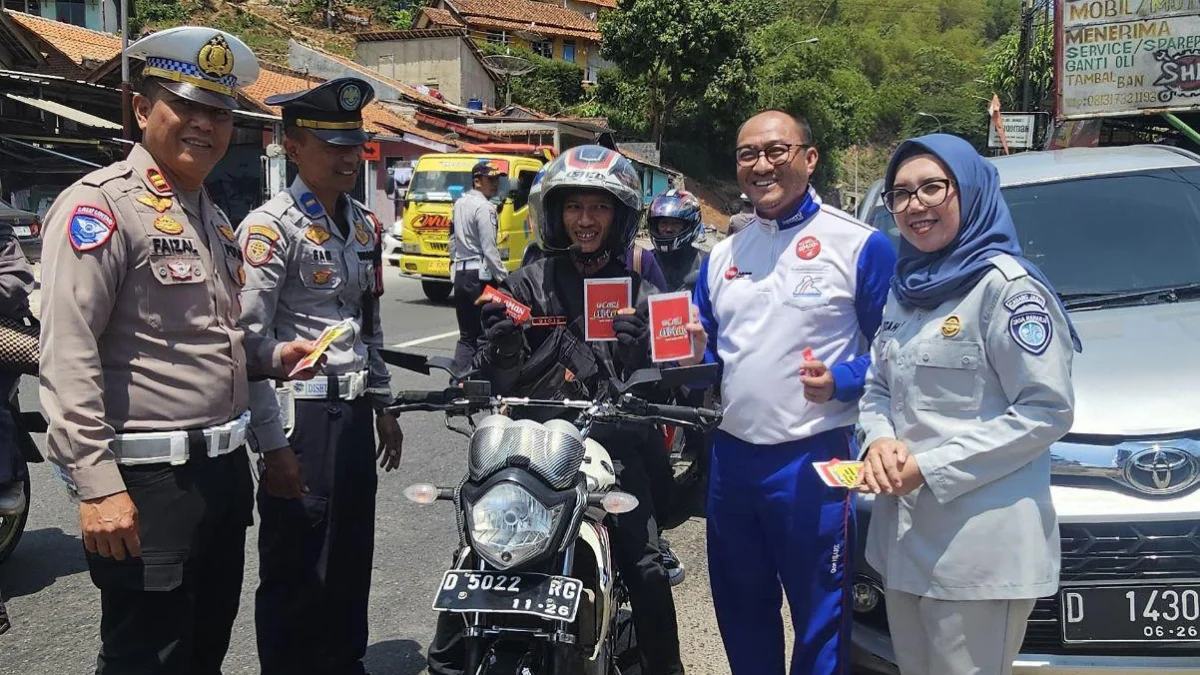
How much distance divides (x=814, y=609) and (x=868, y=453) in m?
0.69

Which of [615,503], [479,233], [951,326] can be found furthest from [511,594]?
[479,233]

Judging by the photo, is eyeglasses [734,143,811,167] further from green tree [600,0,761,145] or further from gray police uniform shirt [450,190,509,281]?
green tree [600,0,761,145]

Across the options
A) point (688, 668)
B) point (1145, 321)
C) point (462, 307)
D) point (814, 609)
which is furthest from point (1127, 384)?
point (462, 307)

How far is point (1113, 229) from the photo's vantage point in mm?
3965

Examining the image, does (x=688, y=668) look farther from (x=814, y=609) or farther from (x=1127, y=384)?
(x=1127, y=384)

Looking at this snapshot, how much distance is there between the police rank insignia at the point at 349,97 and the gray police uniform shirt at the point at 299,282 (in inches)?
12.5

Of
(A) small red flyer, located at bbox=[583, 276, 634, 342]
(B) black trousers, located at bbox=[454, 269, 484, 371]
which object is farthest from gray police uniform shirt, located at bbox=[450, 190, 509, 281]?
(A) small red flyer, located at bbox=[583, 276, 634, 342]

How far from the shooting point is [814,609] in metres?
2.71

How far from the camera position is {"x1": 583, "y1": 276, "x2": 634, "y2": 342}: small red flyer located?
9.52ft

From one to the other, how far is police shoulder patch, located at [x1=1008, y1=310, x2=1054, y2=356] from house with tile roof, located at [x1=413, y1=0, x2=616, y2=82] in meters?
50.4

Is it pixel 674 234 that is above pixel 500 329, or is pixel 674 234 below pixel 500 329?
above

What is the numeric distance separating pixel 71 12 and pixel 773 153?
4017cm

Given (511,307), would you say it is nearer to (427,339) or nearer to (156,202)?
(156,202)

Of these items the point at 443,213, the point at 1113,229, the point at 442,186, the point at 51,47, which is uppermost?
the point at 51,47
